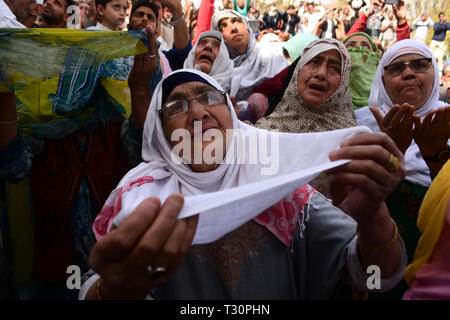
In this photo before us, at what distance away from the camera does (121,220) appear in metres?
0.93

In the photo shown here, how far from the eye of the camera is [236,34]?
11.7 feet

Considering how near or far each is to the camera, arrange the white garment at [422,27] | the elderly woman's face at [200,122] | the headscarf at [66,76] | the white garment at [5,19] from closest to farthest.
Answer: the elderly woman's face at [200,122] → the headscarf at [66,76] → the white garment at [5,19] → the white garment at [422,27]

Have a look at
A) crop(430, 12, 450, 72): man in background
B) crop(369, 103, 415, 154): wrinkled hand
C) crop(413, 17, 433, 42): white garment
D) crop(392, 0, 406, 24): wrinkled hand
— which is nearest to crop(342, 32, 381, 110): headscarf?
crop(392, 0, 406, 24): wrinkled hand

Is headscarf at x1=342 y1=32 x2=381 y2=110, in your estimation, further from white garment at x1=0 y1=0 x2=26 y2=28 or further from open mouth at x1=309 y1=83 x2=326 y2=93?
white garment at x1=0 y1=0 x2=26 y2=28

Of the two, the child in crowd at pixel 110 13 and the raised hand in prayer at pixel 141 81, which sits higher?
the child in crowd at pixel 110 13

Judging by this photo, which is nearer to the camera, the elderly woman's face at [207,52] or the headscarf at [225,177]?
the headscarf at [225,177]

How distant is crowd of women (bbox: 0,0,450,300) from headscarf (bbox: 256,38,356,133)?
0.01 m

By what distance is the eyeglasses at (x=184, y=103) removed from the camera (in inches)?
53.6

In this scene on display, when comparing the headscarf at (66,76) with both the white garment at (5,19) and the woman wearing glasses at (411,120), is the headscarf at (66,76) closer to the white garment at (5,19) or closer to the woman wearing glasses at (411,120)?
the white garment at (5,19)

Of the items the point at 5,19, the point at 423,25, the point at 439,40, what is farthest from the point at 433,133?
the point at 423,25

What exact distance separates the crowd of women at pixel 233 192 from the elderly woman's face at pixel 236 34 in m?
1.36

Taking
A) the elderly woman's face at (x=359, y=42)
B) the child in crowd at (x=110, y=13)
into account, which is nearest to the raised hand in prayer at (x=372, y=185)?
the child in crowd at (x=110, y=13)

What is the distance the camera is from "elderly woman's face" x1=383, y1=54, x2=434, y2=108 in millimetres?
2182
